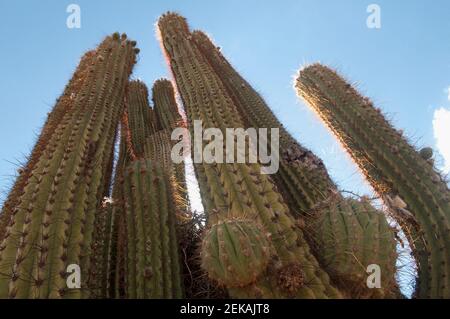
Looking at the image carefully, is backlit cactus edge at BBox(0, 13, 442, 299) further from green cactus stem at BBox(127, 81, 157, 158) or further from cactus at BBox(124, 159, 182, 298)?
green cactus stem at BBox(127, 81, 157, 158)

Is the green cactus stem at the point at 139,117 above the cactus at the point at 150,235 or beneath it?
above

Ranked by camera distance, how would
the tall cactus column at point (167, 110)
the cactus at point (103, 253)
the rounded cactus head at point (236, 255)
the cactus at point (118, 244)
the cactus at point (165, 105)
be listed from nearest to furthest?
the rounded cactus head at point (236, 255) < the cactus at point (103, 253) < the cactus at point (118, 244) < the tall cactus column at point (167, 110) < the cactus at point (165, 105)

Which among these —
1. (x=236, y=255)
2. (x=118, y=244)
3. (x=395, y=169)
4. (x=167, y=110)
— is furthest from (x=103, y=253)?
(x=167, y=110)

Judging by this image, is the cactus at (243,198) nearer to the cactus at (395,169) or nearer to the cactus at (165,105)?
the cactus at (395,169)

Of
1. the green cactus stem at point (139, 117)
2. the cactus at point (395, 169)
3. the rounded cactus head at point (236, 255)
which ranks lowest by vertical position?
the rounded cactus head at point (236, 255)

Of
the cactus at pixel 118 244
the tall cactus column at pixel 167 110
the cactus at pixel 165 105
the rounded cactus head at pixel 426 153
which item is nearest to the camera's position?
the cactus at pixel 118 244

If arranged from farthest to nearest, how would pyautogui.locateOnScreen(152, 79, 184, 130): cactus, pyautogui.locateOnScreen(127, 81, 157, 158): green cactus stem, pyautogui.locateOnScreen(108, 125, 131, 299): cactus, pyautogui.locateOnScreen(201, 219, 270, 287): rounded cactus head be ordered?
pyautogui.locateOnScreen(152, 79, 184, 130): cactus
pyautogui.locateOnScreen(127, 81, 157, 158): green cactus stem
pyautogui.locateOnScreen(108, 125, 131, 299): cactus
pyautogui.locateOnScreen(201, 219, 270, 287): rounded cactus head

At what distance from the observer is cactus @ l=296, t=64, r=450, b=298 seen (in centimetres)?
378

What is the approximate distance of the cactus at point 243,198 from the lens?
2.80m

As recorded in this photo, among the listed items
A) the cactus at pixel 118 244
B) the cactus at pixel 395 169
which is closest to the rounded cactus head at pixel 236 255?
the cactus at pixel 118 244

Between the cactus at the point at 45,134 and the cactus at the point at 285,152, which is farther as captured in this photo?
the cactus at the point at 285,152

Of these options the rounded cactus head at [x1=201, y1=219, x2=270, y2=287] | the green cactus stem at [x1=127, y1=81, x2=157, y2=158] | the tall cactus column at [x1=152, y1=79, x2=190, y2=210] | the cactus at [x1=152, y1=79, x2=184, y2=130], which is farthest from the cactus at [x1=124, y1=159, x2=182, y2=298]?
A: the cactus at [x1=152, y1=79, x2=184, y2=130]

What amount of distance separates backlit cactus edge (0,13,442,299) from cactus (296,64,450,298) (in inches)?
0.4
